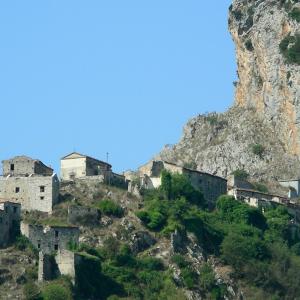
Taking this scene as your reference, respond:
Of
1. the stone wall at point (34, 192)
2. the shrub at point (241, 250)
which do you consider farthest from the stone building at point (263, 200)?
the stone wall at point (34, 192)

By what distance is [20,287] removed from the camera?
110 m

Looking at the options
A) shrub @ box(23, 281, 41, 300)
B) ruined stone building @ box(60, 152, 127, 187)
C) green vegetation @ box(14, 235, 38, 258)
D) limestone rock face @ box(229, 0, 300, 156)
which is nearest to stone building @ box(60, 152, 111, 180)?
ruined stone building @ box(60, 152, 127, 187)

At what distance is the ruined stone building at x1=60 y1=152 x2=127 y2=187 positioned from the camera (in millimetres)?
123812

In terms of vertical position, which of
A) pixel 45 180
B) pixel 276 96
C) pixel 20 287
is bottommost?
pixel 20 287

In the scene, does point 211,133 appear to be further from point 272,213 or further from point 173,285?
point 173,285

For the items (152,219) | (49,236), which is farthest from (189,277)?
(49,236)

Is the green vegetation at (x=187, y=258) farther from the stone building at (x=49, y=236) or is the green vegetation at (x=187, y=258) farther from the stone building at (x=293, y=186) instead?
the stone building at (x=293, y=186)

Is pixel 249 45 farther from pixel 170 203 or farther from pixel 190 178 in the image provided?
pixel 170 203

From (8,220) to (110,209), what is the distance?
22.9 feet

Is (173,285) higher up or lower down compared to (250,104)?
lower down

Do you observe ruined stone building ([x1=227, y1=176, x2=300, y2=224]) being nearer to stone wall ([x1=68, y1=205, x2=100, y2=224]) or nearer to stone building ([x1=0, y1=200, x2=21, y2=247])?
stone wall ([x1=68, y1=205, x2=100, y2=224])

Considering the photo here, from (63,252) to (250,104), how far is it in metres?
43.3

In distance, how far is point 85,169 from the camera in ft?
409

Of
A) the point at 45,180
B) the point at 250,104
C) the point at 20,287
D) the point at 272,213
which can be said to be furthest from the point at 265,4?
the point at 20,287
